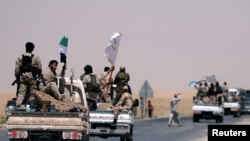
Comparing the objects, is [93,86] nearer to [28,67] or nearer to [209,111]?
[28,67]

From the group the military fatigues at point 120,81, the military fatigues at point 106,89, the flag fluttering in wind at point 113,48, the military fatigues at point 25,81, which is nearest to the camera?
the military fatigues at point 25,81

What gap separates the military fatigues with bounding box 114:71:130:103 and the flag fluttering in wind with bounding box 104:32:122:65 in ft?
5.58

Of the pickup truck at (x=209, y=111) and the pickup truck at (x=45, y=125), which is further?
the pickup truck at (x=209, y=111)

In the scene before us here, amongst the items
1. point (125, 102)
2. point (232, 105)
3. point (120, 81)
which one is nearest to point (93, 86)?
point (125, 102)

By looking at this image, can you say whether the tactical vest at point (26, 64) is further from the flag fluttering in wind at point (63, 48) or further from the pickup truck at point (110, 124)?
the pickup truck at point (110, 124)

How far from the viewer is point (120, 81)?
104ft

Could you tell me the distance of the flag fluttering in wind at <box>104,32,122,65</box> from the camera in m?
33.7

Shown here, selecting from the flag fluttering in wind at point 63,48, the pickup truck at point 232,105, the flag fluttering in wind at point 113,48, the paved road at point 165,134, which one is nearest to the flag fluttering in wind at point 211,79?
the paved road at point 165,134

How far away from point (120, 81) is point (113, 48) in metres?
2.42

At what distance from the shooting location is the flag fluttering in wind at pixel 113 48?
111 ft

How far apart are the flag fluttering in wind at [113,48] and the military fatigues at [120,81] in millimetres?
1701

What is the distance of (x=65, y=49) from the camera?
25.9 meters

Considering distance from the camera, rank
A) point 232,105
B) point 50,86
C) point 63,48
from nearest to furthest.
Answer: point 50,86 → point 63,48 → point 232,105

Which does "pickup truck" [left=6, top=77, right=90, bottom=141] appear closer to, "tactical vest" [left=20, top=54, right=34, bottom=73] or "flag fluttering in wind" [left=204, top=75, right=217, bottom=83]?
"tactical vest" [left=20, top=54, right=34, bottom=73]
